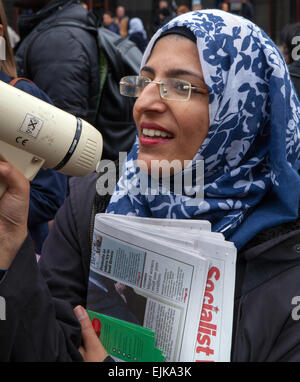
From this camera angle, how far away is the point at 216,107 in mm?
1880

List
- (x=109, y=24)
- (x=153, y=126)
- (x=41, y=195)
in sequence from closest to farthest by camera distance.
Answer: (x=153, y=126), (x=41, y=195), (x=109, y=24)

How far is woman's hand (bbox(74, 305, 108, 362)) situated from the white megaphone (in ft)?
1.45

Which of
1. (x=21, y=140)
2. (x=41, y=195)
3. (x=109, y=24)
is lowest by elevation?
(x=109, y=24)

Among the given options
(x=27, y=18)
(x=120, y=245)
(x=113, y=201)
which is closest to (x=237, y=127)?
(x=113, y=201)

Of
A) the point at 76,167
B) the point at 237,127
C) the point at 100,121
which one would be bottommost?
the point at 100,121

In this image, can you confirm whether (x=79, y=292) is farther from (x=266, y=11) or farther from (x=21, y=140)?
(x=266, y=11)

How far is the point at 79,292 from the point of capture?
6.17ft

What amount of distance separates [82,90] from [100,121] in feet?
1.08

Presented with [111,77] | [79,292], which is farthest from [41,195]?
[111,77]

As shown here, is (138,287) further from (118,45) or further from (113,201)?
(118,45)

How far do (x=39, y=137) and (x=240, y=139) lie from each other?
25.8 inches

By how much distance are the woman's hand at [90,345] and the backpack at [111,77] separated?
2276 millimetres

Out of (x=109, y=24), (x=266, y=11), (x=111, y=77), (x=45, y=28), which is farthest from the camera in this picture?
(x=266, y=11)

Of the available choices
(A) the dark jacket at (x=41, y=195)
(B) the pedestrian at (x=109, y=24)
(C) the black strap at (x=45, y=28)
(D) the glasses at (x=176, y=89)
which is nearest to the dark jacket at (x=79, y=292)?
(D) the glasses at (x=176, y=89)
